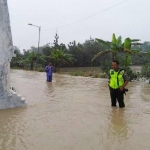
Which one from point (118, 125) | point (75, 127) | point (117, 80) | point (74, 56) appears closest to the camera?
point (75, 127)

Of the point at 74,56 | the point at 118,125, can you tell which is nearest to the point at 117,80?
the point at 118,125

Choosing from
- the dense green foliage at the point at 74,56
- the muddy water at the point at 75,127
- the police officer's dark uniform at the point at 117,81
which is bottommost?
the muddy water at the point at 75,127

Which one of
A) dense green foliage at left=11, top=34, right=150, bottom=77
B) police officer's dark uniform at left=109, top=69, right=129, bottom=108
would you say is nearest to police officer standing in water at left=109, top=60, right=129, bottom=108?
police officer's dark uniform at left=109, top=69, right=129, bottom=108

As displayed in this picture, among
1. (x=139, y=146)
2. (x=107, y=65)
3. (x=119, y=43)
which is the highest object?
(x=119, y=43)

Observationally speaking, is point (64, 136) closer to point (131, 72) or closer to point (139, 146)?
point (139, 146)

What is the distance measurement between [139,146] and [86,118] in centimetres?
218

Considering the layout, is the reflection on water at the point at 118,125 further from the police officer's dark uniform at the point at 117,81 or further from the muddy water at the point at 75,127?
the police officer's dark uniform at the point at 117,81

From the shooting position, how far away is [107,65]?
20.9m

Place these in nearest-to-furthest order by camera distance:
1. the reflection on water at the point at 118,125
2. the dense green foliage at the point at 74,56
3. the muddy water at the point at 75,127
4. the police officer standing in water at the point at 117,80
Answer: the muddy water at the point at 75,127, the reflection on water at the point at 118,125, the police officer standing in water at the point at 117,80, the dense green foliage at the point at 74,56

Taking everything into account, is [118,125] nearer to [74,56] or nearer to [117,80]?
[117,80]

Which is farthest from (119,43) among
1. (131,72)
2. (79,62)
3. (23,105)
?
(79,62)

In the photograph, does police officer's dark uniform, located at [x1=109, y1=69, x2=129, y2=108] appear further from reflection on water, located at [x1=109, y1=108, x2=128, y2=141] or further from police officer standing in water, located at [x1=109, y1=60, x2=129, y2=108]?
reflection on water, located at [x1=109, y1=108, x2=128, y2=141]

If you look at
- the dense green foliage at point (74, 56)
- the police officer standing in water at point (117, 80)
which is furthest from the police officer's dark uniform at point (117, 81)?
the dense green foliage at point (74, 56)

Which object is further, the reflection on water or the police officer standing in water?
the police officer standing in water
